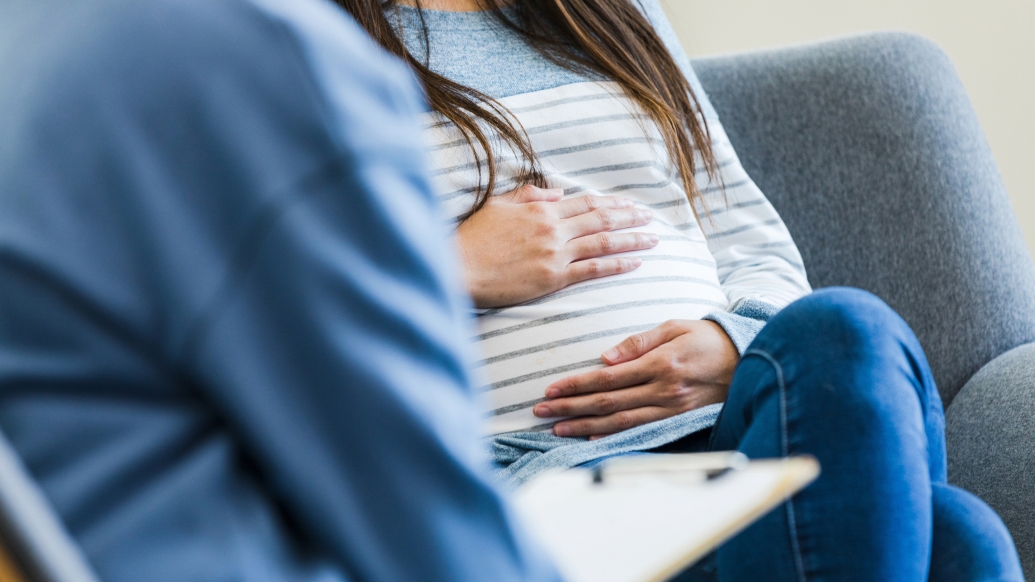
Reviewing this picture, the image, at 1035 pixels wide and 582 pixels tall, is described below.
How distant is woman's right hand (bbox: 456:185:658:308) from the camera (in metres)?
0.82

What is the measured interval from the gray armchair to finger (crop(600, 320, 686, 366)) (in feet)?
1.43

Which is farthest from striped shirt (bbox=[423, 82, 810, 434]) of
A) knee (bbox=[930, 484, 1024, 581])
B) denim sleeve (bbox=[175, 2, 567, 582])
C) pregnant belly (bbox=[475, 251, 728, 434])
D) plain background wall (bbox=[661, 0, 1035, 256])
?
plain background wall (bbox=[661, 0, 1035, 256])

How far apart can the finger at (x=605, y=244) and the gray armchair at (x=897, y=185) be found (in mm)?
426

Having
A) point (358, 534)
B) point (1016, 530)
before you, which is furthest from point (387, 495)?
point (1016, 530)

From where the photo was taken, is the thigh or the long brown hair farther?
the long brown hair

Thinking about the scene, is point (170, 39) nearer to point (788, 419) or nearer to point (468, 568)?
point (468, 568)

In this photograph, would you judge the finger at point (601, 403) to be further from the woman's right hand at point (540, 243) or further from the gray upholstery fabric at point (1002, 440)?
the gray upholstery fabric at point (1002, 440)

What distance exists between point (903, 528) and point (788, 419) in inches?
3.6

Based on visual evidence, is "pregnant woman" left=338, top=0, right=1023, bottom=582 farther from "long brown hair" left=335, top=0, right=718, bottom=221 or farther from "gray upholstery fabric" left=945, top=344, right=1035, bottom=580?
"gray upholstery fabric" left=945, top=344, right=1035, bottom=580

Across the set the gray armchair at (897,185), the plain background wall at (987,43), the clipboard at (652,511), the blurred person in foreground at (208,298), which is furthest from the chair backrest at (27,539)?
the plain background wall at (987,43)

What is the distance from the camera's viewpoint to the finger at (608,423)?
0.78 metres

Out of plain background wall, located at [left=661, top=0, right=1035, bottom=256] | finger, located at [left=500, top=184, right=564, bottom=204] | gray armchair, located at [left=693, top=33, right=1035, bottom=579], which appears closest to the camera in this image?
finger, located at [left=500, top=184, right=564, bottom=204]

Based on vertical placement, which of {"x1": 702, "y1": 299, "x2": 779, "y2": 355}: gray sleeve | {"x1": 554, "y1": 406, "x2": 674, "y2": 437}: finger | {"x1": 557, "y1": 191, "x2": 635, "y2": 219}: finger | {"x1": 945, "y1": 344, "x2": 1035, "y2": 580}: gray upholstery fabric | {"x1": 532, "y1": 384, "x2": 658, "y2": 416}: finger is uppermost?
{"x1": 557, "y1": 191, "x2": 635, "y2": 219}: finger

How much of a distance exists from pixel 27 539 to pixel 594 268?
66 cm
